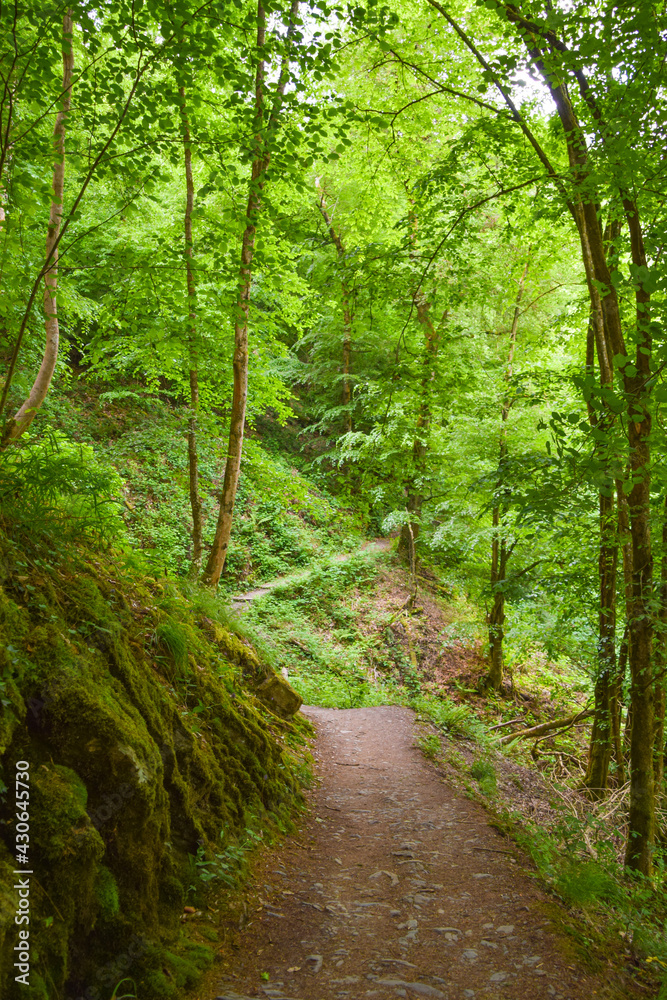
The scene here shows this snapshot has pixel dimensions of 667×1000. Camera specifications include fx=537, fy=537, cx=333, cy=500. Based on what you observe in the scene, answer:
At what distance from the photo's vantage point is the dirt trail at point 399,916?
9.82 feet

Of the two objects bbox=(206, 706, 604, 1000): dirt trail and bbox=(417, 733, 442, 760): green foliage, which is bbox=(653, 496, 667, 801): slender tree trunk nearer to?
bbox=(206, 706, 604, 1000): dirt trail

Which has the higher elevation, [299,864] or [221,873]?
[221,873]

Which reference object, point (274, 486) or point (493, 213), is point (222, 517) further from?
point (493, 213)

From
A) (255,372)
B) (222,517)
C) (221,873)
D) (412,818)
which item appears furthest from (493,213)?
(221,873)

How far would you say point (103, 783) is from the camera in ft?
8.93

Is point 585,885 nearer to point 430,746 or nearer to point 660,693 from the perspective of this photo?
point 660,693

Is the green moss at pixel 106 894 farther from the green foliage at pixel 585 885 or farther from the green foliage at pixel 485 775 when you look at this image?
the green foliage at pixel 485 775

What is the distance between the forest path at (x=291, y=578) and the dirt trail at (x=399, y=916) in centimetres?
711

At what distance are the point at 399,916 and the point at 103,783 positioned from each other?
245cm

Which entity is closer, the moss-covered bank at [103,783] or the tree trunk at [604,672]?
the moss-covered bank at [103,783]

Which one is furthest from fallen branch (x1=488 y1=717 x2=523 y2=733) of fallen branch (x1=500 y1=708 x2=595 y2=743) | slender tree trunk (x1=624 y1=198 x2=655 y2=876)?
slender tree trunk (x1=624 y1=198 x2=655 y2=876)

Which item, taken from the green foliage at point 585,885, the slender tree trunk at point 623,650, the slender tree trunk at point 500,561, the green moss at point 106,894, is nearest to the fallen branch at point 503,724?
the slender tree trunk at point 500,561

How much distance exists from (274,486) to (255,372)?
217 centimetres

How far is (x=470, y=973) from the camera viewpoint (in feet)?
10.3
